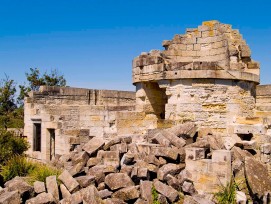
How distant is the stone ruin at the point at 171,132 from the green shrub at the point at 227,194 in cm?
11

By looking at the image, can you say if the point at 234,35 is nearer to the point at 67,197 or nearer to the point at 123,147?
the point at 123,147

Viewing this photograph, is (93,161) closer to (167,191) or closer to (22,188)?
(22,188)

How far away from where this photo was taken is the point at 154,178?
795cm

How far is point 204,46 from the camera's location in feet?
41.5

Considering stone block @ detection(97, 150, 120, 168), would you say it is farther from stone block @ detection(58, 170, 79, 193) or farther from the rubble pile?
stone block @ detection(58, 170, 79, 193)

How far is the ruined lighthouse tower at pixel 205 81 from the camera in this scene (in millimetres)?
10297

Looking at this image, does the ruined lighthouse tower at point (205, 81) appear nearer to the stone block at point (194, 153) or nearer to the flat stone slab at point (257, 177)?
the flat stone slab at point (257, 177)

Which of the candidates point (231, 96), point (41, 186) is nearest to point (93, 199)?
point (41, 186)

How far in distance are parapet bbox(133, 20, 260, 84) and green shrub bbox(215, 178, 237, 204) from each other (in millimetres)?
3685

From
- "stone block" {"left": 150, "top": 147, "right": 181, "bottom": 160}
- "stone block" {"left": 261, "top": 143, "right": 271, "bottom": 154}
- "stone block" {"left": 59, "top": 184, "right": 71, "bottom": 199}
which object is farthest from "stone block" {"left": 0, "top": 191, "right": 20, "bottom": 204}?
"stone block" {"left": 261, "top": 143, "right": 271, "bottom": 154}

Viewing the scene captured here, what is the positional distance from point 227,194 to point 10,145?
765cm

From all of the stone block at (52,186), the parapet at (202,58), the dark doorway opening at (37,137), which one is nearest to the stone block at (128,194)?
the stone block at (52,186)

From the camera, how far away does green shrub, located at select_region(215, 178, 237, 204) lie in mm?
7311

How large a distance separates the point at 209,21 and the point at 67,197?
8.12m
